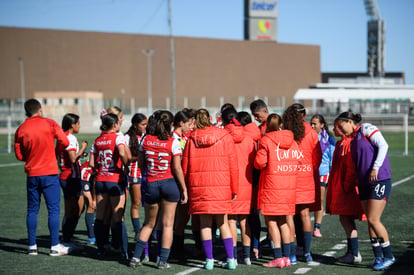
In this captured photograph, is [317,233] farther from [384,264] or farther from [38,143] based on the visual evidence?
[38,143]

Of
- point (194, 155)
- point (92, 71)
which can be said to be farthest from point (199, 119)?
point (92, 71)

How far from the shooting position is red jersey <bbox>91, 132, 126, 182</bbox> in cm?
753

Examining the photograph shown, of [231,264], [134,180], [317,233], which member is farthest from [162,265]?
[317,233]

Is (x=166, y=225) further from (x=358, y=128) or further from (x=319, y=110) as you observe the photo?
(x=319, y=110)

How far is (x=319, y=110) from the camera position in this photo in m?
61.2

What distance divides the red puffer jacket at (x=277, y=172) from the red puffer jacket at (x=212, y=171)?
0.35 meters

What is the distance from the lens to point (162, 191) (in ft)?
23.2

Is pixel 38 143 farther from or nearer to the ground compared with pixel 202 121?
nearer to the ground

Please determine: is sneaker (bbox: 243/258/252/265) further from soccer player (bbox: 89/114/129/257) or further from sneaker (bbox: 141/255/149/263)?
soccer player (bbox: 89/114/129/257)

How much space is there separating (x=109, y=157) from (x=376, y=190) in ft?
10.3

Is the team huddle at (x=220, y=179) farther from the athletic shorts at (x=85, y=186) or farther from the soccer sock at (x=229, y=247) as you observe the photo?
the athletic shorts at (x=85, y=186)

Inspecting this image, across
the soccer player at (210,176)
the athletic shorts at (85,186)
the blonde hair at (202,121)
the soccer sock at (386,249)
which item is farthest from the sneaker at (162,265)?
the soccer sock at (386,249)

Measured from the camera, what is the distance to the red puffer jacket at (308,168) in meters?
7.45

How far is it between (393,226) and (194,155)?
4.28m
